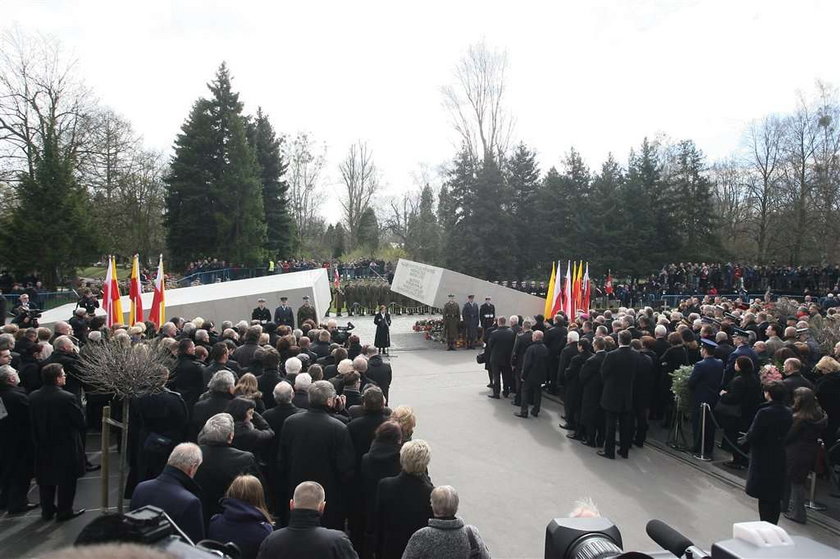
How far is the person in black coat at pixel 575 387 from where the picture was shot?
31.3 feet

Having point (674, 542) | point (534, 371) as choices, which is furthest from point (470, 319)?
point (674, 542)

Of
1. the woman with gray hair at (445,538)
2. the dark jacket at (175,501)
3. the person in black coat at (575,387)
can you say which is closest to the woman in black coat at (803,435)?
the person in black coat at (575,387)

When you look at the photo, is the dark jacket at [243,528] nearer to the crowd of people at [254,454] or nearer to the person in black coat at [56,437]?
the crowd of people at [254,454]

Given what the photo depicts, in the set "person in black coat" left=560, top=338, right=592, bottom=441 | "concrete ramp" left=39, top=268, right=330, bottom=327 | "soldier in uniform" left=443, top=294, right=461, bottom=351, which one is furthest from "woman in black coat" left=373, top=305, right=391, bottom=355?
"person in black coat" left=560, top=338, right=592, bottom=441

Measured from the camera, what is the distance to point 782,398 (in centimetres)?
618

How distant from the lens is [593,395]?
29.3ft

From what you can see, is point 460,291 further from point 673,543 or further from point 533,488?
point 673,543

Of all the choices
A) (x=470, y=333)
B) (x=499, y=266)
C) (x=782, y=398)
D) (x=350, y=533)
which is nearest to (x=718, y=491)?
(x=782, y=398)

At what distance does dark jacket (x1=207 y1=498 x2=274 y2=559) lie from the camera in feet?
11.7

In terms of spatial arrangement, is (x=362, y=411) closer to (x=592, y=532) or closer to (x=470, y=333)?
(x=592, y=532)

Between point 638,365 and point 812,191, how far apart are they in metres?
36.4

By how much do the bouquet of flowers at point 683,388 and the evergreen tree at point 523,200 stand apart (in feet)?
88.5

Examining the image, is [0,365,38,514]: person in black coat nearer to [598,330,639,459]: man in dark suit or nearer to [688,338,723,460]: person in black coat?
[598,330,639,459]: man in dark suit

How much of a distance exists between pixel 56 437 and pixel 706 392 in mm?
8821
